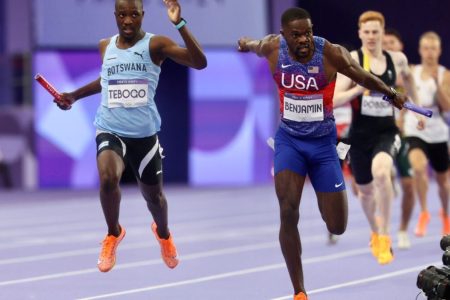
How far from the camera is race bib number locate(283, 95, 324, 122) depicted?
773cm

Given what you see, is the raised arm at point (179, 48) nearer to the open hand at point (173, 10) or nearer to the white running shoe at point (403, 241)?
the open hand at point (173, 10)

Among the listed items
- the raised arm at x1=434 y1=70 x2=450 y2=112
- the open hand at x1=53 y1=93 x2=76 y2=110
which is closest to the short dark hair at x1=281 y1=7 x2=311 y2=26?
A: the open hand at x1=53 y1=93 x2=76 y2=110

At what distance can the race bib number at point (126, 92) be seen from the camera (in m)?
8.25

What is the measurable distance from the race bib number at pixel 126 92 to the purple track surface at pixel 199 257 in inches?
57.5

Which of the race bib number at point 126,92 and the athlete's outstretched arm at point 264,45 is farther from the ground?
the athlete's outstretched arm at point 264,45

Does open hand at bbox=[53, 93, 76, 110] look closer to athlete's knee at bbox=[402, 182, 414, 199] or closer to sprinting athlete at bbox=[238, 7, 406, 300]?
sprinting athlete at bbox=[238, 7, 406, 300]

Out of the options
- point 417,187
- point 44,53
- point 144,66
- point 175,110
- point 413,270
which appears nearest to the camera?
point 144,66

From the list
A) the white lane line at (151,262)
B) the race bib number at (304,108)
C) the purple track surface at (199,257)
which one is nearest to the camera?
the race bib number at (304,108)

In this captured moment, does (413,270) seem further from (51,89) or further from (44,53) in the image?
(44,53)

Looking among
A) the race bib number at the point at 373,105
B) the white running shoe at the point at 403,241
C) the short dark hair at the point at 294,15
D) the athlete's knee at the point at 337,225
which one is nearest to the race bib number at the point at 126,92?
the short dark hair at the point at 294,15

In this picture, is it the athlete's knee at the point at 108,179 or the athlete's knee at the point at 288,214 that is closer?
the athlete's knee at the point at 288,214

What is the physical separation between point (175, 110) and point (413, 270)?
1305 cm

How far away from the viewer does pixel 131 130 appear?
838 centimetres

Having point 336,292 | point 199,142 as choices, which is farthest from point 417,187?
point 199,142
